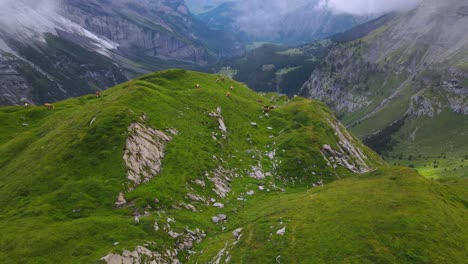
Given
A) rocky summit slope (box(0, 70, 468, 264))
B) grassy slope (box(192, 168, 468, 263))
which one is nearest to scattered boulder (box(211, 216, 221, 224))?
rocky summit slope (box(0, 70, 468, 264))

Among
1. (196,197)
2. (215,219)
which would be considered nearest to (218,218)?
(215,219)

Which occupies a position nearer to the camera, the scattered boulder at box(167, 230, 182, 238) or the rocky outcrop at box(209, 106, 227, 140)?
the scattered boulder at box(167, 230, 182, 238)

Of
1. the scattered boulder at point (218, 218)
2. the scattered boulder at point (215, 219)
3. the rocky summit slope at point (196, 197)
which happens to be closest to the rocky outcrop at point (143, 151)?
the rocky summit slope at point (196, 197)

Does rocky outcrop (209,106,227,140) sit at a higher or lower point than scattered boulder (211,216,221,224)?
higher

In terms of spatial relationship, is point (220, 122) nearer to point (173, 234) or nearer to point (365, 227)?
point (173, 234)

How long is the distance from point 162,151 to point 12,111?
65.1 metres

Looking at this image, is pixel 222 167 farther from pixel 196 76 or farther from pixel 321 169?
pixel 196 76

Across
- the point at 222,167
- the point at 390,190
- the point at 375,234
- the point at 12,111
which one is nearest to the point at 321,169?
the point at 222,167

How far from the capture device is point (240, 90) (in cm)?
12612

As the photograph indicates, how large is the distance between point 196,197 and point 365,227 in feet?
88.5

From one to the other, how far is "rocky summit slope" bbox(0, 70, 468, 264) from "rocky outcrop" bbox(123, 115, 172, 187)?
23 centimetres

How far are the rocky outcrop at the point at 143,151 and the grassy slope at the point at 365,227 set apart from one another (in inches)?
640

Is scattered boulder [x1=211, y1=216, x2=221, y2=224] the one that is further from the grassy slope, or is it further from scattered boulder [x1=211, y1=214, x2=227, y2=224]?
the grassy slope

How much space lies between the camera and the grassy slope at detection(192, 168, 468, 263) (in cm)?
3996
